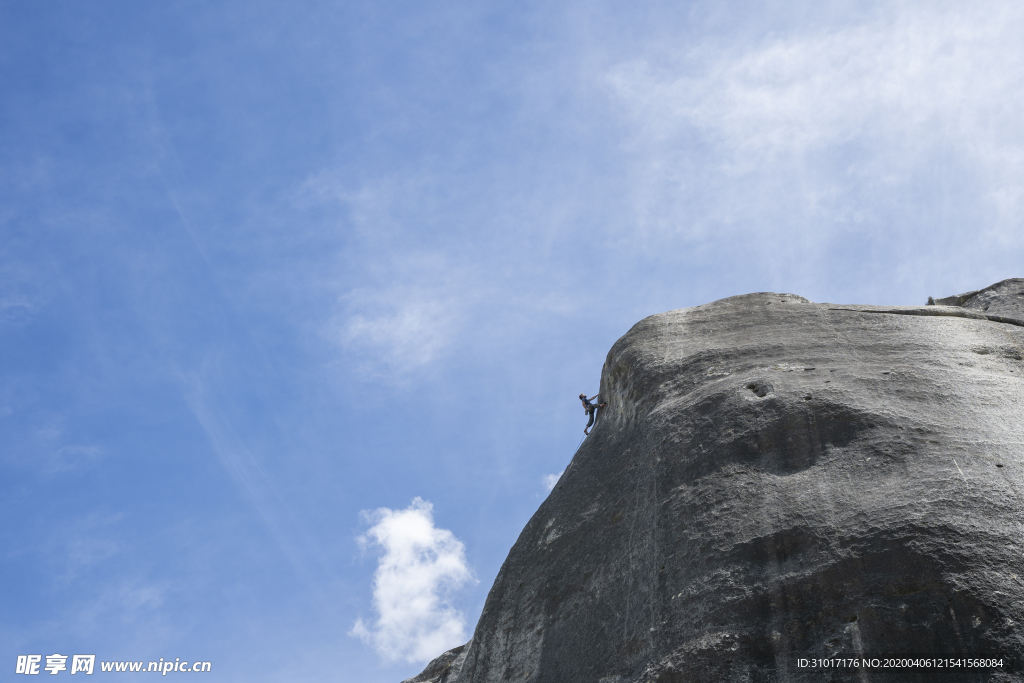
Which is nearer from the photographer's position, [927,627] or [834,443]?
[927,627]

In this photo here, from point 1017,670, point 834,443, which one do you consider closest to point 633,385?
point 834,443

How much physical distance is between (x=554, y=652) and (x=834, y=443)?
4.59m

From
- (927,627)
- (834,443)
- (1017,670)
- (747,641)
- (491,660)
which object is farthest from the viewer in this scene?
(491,660)

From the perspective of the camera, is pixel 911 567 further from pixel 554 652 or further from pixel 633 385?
pixel 633 385

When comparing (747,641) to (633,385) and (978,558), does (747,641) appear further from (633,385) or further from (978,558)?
(633,385)

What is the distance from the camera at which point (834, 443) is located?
33.2 ft

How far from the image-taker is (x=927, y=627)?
7781mm

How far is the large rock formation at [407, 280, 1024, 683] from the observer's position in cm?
811

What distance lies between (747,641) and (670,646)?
886 millimetres

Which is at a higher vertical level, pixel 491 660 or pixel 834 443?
pixel 834 443

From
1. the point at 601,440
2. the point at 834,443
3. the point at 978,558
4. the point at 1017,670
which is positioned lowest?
the point at 1017,670

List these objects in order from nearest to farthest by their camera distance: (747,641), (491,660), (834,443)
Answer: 1. (747,641)
2. (834,443)
3. (491,660)

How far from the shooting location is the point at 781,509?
9359 millimetres

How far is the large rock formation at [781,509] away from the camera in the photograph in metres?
8.11
